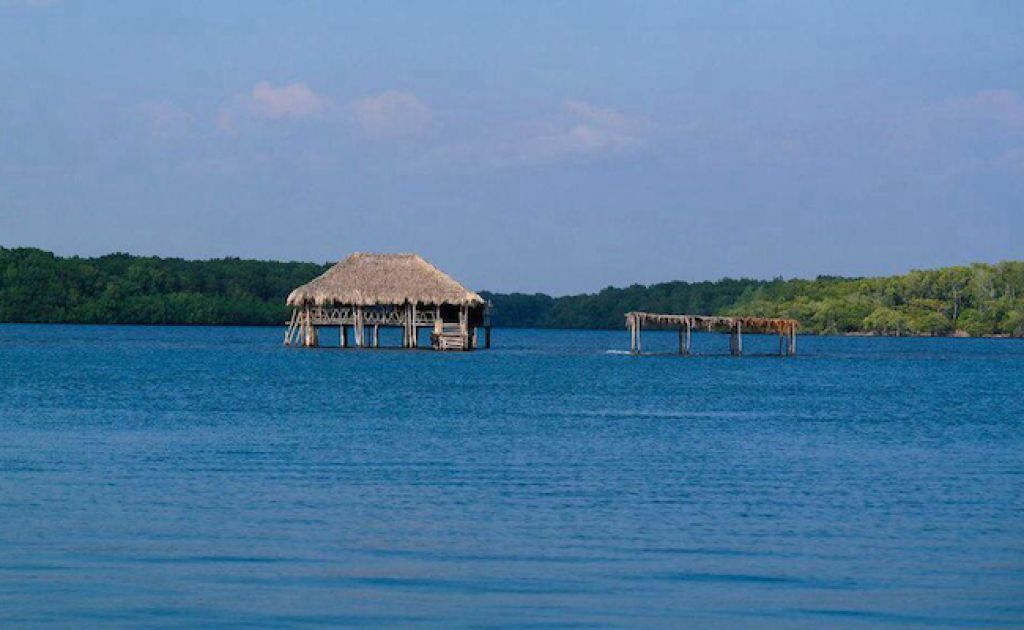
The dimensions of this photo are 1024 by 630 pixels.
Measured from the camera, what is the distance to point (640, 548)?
17.3m

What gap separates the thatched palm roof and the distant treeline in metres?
81.5

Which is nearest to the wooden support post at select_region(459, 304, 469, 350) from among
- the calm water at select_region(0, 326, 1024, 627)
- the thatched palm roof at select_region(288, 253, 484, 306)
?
the thatched palm roof at select_region(288, 253, 484, 306)

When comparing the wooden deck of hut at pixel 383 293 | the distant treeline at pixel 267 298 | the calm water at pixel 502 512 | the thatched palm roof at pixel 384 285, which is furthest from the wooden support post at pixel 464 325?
the distant treeline at pixel 267 298

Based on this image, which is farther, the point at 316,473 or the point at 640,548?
the point at 316,473

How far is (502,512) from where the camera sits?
1988 cm

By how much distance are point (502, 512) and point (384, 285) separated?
51.1 metres

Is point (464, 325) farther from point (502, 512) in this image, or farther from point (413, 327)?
point (502, 512)

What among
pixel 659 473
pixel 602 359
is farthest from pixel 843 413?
pixel 602 359

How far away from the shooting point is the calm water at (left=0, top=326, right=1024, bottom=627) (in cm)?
1455

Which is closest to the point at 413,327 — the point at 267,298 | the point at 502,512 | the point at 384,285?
the point at 384,285

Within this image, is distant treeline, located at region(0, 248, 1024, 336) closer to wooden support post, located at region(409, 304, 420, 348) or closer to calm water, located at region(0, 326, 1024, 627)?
wooden support post, located at region(409, 304, 420, 348)

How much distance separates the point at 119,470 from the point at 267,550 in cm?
755

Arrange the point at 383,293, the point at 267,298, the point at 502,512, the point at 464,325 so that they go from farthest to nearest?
1. the point at 267,298
2. the point at 464,325
3. the point at 383,293
4. the point at 502,512

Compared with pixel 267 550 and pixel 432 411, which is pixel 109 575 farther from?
pixel 432 411
